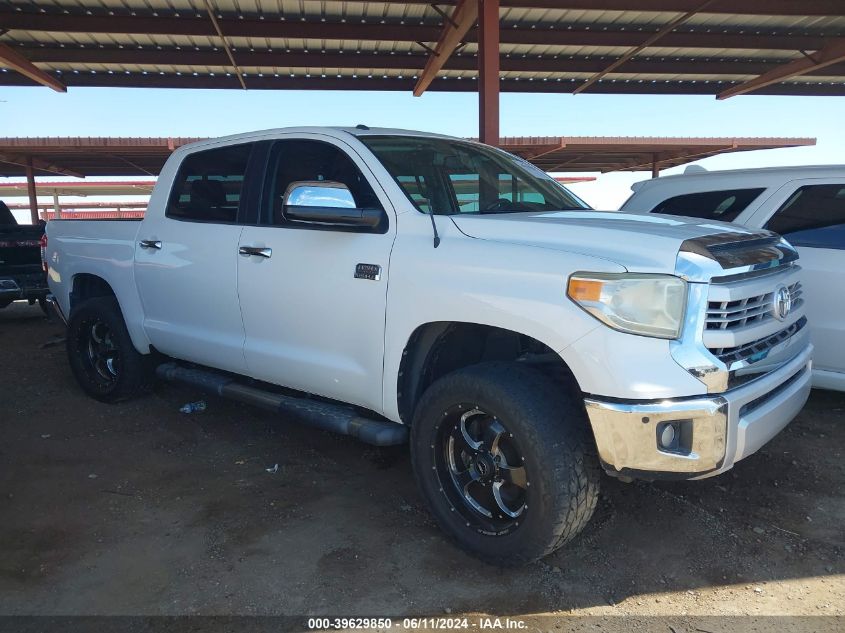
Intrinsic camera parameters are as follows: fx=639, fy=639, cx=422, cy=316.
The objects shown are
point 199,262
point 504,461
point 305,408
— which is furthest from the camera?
point 199,262

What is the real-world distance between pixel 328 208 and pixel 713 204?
3.38 meters

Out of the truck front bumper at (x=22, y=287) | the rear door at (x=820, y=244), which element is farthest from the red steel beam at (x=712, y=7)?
the truck front bumper at (x=22, y=287)

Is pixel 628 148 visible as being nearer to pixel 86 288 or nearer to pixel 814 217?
pixel 814 217

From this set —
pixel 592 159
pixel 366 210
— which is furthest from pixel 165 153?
pixel 366 210

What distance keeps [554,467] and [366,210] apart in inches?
57.4

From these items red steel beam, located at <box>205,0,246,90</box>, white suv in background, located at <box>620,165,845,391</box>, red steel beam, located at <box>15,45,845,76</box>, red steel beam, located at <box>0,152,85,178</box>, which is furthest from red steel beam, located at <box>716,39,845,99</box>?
red steel beam, located at <box>0,152,85,178</box>

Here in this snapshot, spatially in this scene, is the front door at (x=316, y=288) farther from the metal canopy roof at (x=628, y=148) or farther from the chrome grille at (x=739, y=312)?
the metal canopy roof at (x=628, y=148)

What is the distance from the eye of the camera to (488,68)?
8.39 metres

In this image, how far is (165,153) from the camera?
16.0 m

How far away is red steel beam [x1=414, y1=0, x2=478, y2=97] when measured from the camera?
8.49m

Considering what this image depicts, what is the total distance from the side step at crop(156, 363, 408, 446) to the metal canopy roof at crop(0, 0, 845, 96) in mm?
6538

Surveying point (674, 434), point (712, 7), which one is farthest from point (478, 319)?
point (712, 7)

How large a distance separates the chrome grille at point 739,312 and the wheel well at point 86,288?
4.60 meters

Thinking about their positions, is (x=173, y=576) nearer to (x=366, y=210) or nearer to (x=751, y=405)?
(x=366, y=210)
